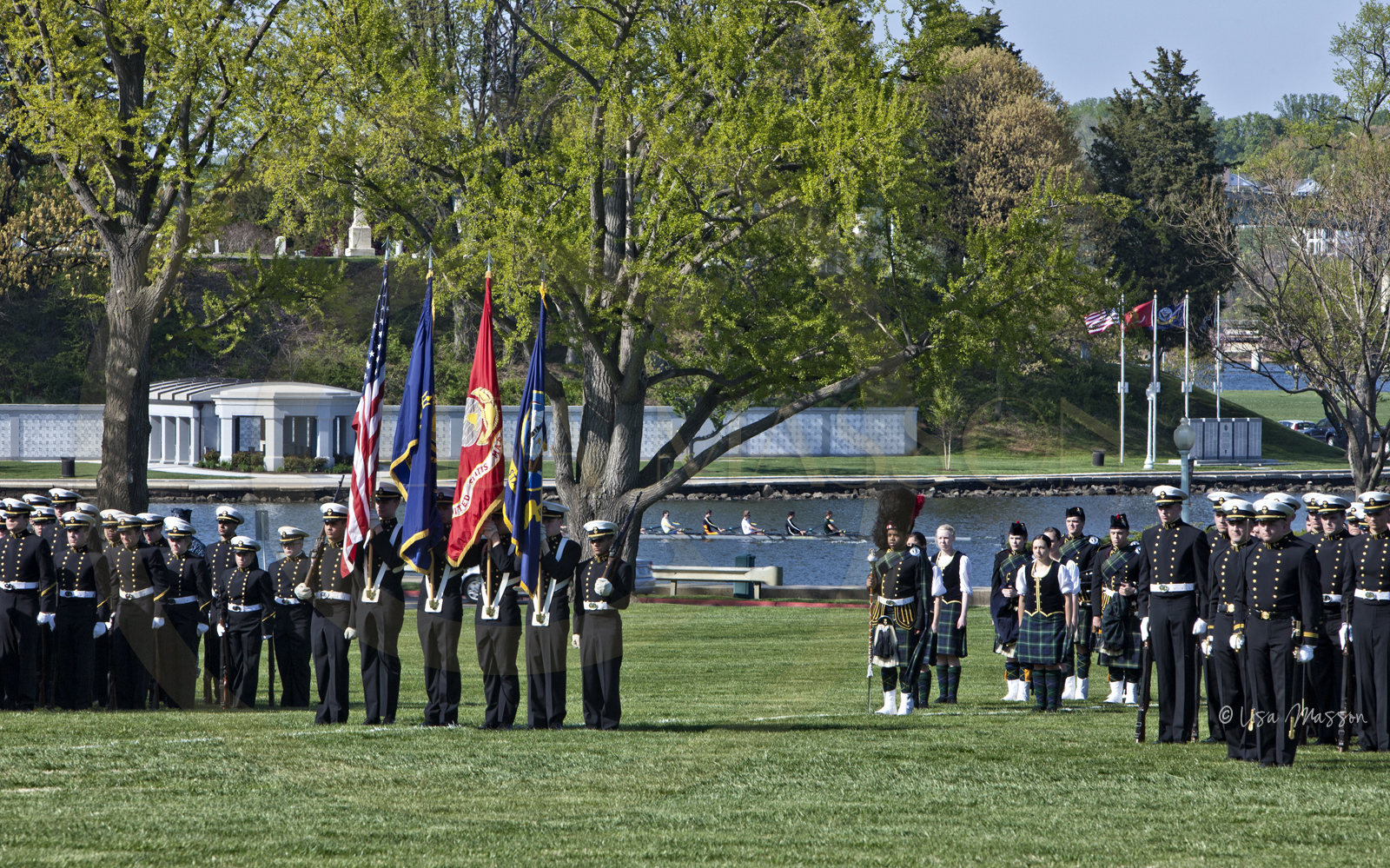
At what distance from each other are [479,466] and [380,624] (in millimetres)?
1511

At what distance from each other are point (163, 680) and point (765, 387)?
11468mm

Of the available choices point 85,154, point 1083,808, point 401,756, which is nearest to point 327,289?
point 85,154

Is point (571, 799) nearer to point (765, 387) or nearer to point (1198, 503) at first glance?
point (765, 387)

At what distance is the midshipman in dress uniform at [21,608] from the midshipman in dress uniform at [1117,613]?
31.9 feet

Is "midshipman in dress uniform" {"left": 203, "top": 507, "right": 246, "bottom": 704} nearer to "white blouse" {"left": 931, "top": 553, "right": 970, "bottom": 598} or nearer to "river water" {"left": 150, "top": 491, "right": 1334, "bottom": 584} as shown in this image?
"white blouse" {"left": 931, "top": 553, "right": 970, "bottom": 598}

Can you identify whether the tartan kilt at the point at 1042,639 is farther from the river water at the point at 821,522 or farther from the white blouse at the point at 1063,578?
the river water at the point at 821,522

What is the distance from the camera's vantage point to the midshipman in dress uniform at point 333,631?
11.0 metres

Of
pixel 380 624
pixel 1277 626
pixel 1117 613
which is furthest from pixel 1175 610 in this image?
pixel 380 624

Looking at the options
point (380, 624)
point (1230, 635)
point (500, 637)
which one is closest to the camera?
point (1230, 635)

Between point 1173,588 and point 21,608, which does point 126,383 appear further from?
point 1173,588

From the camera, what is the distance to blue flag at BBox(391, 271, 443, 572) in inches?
434

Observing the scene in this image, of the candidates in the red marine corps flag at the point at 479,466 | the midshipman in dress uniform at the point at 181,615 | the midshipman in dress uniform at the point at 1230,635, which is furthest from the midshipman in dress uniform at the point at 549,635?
the midshipman in dress uniform at the point at 1230,635

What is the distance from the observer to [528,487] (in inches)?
427

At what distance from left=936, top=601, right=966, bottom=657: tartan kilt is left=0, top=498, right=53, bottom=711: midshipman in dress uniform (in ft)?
26.6
